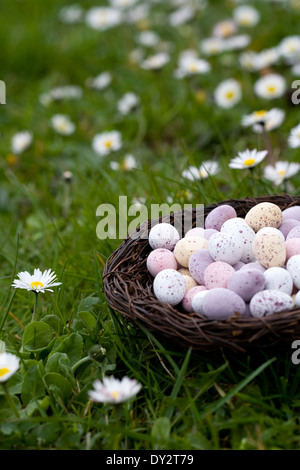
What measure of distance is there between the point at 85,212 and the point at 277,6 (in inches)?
98.2

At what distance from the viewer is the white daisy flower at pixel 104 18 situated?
435cm

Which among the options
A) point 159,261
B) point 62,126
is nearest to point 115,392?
point 159,261

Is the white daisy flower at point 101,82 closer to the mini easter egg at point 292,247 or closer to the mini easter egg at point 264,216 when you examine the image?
the mini easter egg at point 264,216

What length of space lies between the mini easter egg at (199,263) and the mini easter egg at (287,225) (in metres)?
0.28

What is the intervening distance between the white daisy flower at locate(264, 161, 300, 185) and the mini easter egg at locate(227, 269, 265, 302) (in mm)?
869

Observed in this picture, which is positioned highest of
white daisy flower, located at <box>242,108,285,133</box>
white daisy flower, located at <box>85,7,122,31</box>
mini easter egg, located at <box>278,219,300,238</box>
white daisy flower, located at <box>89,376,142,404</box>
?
white daisy flower, located at <box>85,7,122,31</box>

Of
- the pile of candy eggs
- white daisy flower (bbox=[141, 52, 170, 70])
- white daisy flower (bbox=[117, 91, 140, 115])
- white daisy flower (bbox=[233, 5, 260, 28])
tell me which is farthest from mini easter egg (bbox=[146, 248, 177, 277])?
white daisy flower (bbox=[233, 5, 260, 28])

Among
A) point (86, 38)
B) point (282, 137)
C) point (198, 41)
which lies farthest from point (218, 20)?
point (282, 137)

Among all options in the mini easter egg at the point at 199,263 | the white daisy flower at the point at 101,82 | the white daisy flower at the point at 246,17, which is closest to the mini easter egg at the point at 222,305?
the mini easter egg at the point at 199,263

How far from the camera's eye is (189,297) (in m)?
1.66

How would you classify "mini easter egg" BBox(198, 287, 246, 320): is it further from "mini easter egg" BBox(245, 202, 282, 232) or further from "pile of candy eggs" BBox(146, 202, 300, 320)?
"mini easter egg" BBox(245, 202, 282, 232)

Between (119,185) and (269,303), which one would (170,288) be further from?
(119,185)

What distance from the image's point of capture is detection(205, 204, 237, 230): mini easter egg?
6.35 ft

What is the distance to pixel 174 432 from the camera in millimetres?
1524
